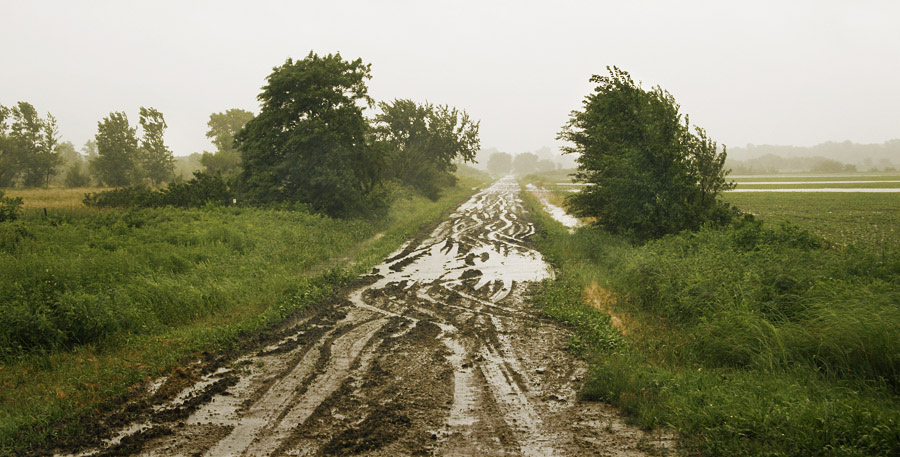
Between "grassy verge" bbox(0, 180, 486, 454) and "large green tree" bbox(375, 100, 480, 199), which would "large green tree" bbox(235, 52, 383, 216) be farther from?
"large green tree" bbox(375, 100, 480, 199)

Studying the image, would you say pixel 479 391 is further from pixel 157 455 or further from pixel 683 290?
pixel 683 290

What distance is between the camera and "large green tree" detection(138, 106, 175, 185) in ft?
136

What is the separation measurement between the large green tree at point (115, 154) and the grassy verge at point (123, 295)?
3028cm

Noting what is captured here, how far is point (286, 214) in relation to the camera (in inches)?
622

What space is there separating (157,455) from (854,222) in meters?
22.6

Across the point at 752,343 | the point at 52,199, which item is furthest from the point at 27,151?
the point at 752,343

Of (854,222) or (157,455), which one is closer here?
(157,455)

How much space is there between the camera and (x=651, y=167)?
12.7 metres

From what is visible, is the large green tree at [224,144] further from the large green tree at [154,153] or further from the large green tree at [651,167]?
the large green tree at [651,167]

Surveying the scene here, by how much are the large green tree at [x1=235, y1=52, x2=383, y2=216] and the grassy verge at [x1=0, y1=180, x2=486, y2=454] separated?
411 cm

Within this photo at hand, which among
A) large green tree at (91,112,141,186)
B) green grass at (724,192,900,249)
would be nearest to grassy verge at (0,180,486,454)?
green grass at (724,192,900,249)

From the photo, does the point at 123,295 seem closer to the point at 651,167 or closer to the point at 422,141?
the point at 651,167

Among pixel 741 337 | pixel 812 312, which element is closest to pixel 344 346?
pixel 741 337

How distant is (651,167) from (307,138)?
11986 mm
